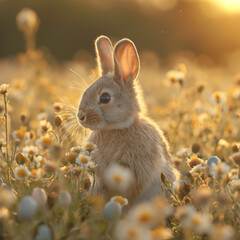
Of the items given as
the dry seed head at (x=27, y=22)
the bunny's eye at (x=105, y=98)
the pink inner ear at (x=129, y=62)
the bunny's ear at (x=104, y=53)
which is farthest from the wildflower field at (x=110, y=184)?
the dry seed head at (x=27, y=22)

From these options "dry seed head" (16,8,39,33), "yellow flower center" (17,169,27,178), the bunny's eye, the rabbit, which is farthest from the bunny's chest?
"dry seed head" (16,8,39,33)

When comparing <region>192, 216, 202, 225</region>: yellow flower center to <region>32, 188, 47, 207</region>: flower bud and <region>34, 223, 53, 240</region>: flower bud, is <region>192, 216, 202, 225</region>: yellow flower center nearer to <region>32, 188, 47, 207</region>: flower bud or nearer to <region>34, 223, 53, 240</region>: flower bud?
<region>34, 223, 53, 240</region>: flower bud

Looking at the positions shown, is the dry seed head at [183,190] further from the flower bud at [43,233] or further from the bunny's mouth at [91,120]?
the flower bud at [43,233]

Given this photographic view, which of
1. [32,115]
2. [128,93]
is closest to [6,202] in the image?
[128,93]

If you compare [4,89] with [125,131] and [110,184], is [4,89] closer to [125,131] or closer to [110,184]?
[125,131]

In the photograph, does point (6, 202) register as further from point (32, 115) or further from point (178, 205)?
point (32, 115)

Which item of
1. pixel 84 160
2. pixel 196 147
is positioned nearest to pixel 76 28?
pixel 196 147
